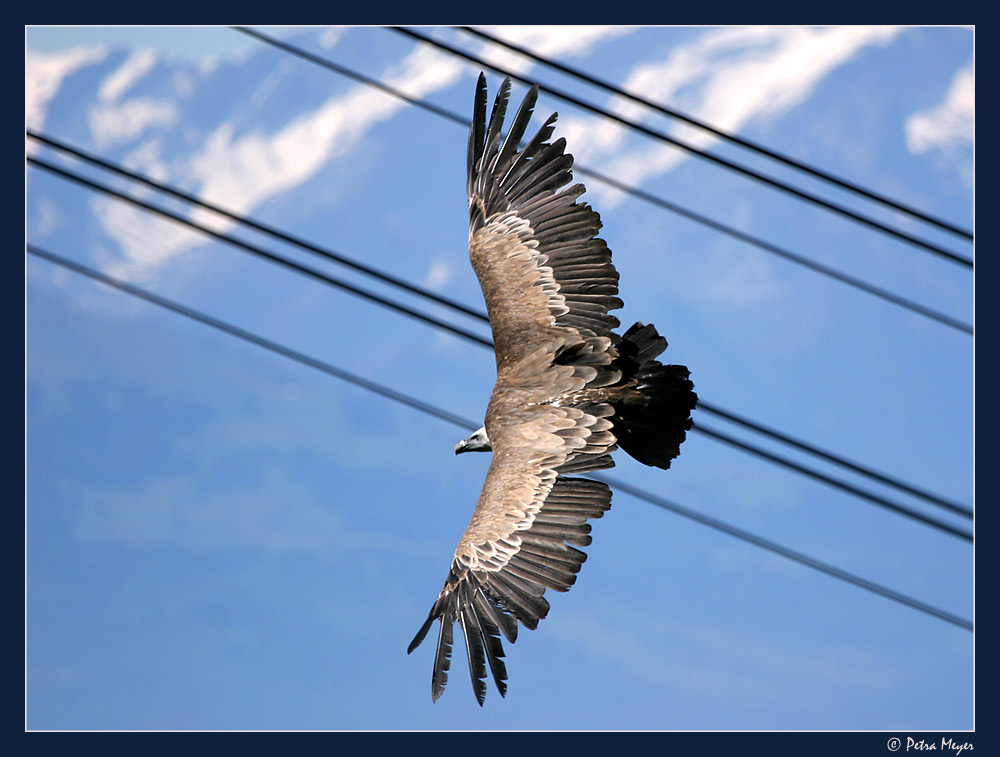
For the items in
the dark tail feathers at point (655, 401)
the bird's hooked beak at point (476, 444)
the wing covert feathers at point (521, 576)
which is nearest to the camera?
Answer: the wing covert feathers at point (521, 576)

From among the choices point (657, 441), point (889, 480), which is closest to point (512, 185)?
point (657, 441)

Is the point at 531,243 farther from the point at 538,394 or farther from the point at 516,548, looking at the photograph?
the point at 516,548

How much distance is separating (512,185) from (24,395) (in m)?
5.02

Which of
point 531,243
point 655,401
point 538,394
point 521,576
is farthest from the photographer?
point 531,243

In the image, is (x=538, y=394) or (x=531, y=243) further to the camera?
(x=531, y=243)

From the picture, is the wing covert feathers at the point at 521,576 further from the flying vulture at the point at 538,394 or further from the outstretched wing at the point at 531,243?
the outstretched wing at the point at 531,243

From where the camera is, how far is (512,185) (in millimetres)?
10852

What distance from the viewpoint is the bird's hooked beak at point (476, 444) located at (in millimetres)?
10703

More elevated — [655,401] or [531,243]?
[531,243]

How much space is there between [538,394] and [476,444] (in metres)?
1.09

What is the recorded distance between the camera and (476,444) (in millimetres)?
10789

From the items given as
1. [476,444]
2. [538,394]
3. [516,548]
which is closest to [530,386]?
[538,394]

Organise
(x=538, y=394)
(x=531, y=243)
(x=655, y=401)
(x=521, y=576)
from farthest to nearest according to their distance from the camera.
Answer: (x=531, y=243), (x=655, y=401), (x=538, y=394), (x=521, y=576)

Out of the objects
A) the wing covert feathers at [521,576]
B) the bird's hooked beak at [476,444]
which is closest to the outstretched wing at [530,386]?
the wing covert feathers at [521,576]
